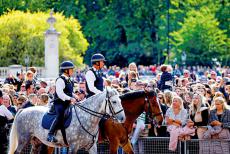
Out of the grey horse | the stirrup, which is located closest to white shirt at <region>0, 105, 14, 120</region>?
the grey horse

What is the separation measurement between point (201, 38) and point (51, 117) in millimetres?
60510

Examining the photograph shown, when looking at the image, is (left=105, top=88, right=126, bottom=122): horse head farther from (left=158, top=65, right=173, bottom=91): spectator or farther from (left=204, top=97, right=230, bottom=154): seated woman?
(left=158, top=65, right=173, bottom=91): spectator

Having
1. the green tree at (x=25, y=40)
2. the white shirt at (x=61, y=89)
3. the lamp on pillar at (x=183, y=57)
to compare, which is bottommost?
the white shirt at (x=61, y=89)

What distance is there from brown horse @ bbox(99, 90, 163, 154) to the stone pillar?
35.6m

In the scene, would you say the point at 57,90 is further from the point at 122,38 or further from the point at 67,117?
the point at 122,38

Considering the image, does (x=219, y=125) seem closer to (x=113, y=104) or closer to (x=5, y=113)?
(x=113, y=104)

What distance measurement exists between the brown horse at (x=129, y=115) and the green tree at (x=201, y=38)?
2318 inches

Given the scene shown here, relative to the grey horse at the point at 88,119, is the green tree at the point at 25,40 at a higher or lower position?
higher

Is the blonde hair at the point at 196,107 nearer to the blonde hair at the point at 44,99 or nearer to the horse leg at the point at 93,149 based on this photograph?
the horse leg at the point at 93,149

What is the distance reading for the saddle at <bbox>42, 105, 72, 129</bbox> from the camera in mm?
20578

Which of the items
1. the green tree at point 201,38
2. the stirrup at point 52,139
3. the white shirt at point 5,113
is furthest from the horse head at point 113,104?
the green tree at point 201,38

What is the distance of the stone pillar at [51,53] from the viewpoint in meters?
57.1

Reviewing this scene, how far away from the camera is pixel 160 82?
29297 mm

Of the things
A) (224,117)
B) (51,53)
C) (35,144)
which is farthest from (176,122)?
(51,53)
